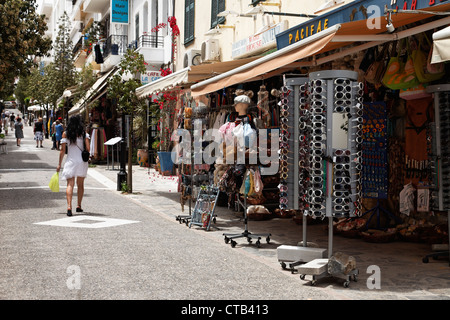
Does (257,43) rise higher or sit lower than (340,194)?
higher

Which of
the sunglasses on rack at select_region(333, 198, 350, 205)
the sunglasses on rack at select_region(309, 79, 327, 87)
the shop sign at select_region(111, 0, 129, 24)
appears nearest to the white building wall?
the sunglasses on rack at select_region(309, 79, 327, 87)

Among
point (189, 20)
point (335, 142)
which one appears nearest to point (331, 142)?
point (335, 142)

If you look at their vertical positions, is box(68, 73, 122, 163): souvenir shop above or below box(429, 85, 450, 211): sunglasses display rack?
above

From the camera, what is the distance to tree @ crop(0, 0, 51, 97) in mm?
19188

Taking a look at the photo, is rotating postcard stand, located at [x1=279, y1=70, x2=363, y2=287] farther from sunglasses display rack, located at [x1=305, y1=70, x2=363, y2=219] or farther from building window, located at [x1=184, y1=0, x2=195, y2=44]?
building window, located at [x1=184, y1=0, x2=195, y2=44]

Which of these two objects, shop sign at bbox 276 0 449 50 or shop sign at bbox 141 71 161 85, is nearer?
shop sign at bbox 276 0 449 50

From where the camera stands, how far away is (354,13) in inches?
308

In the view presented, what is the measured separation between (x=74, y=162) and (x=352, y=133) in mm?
6484

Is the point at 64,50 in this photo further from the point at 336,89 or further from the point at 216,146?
the point at 336,89

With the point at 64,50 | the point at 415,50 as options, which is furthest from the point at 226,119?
the point at 64,50

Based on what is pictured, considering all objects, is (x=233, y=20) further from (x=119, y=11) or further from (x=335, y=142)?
(x=119, y=11)

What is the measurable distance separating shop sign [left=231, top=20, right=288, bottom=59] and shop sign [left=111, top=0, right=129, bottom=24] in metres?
A: 15.2

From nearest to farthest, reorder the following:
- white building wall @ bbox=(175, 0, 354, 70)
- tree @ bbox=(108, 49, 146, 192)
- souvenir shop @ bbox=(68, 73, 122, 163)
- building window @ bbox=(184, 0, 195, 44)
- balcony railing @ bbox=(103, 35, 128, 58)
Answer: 1. white building wall @ bbox=(175, 0, 354, 70)
2. tree @ bbox=(108, 49, 146, 192)
3. building window @ bbox=(184, 0, 195, 44)
4. souvenir shop @ bbox=(68, 73, 122, 163)
5. balcony railing @ bbox=(103, 35, 128, 58)
